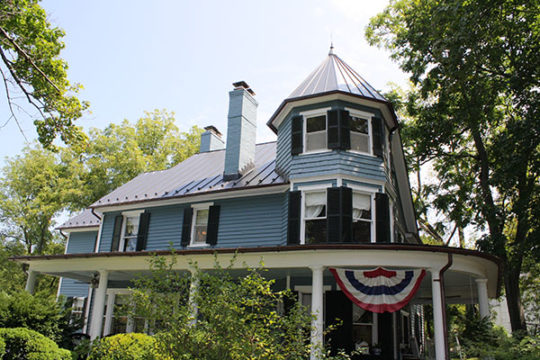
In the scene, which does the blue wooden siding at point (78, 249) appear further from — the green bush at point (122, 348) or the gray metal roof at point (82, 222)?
the green bush at point (122, 348)

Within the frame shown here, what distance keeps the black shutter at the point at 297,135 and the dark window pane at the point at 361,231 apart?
289 centimetres

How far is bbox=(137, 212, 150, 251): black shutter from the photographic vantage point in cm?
1639

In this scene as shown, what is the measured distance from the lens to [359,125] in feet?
45.9

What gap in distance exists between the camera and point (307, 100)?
45.8 ft

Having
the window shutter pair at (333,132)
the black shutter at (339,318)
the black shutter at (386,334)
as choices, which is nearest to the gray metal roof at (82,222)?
the window shutter pair at (333,132)

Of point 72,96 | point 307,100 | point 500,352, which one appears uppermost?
point 307,100

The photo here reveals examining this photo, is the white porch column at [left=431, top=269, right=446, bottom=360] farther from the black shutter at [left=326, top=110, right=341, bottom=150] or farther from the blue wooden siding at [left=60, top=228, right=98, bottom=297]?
the blue wooden siding at [left=60, top=228, right=98, bottom=297]

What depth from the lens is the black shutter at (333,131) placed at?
1326cm

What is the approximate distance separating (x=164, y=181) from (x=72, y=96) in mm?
7950

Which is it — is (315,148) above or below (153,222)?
above

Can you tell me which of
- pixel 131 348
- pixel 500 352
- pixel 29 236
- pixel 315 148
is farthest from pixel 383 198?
pixel 29 236

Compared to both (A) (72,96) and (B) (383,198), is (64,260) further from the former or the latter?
(B) (383,198)

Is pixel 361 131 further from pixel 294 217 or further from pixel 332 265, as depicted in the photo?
pixel 332 265

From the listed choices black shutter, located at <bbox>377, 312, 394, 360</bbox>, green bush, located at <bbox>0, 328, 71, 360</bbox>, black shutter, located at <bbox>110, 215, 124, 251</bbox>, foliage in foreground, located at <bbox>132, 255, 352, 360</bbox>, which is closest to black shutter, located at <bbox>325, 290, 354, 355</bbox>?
black shutter, located at <bbox>377, 312, 394, 360</bbox>
